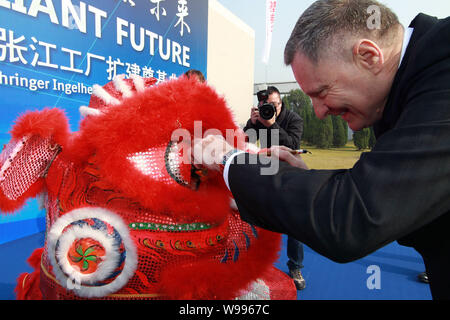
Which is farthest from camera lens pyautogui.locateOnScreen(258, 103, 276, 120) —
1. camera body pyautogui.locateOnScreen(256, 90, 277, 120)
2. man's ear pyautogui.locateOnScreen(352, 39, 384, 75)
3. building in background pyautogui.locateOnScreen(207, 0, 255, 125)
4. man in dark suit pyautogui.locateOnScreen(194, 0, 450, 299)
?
building in background pyautogui.locateOnScreen(207, 0, 255, 125)

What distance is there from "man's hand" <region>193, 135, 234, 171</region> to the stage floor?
62.5 inches

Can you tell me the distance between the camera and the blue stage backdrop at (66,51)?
2.35 m

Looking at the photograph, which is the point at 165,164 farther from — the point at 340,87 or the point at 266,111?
the point at 266,111

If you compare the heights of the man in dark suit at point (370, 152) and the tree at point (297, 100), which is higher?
the tree at point (297, 100)

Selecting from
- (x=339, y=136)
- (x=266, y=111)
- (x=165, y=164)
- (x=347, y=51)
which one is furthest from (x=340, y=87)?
(x=339, y=136)

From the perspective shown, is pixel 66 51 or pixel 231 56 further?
pixel 231 56

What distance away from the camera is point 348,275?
7.25 ft

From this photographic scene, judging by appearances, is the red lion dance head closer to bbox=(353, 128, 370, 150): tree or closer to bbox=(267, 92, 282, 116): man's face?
bbox=(267, 92, 282, 116): man's face

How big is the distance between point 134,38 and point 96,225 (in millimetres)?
3236

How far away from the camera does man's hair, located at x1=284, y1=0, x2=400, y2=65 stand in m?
0.59

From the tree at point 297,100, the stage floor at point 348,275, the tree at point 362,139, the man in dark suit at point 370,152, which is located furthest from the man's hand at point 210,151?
the tree at point 362,139

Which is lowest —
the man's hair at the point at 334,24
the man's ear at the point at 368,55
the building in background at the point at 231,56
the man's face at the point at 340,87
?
the man's face at the point at 340,87

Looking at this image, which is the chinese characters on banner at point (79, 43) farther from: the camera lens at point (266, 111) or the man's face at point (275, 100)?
the man's face at point (275, 100)

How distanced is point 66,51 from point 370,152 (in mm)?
2955
